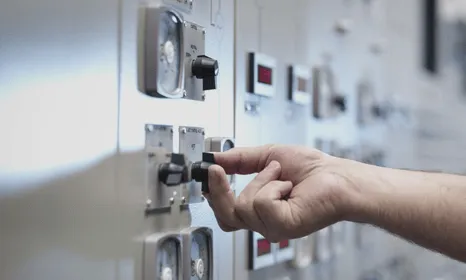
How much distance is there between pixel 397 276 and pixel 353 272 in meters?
0.59

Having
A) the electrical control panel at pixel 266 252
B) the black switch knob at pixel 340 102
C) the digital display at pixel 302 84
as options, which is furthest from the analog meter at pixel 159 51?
the black switch knob at pixel 340 102

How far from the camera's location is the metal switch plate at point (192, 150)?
44.4 inches

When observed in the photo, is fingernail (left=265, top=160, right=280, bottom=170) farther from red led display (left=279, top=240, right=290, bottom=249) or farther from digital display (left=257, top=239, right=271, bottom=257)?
red led display (left=279, top=240, right=290, bottom=249)

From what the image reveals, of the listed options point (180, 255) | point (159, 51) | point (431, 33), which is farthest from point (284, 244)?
point (431, 33)

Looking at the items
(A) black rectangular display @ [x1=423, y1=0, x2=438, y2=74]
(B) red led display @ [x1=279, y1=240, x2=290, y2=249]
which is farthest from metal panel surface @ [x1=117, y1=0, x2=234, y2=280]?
(A) black rectangular display @ [x1=423, y1=0, x2=438, y2=74]

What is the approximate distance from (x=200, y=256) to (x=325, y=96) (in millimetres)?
804

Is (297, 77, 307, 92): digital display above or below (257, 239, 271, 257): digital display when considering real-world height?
above

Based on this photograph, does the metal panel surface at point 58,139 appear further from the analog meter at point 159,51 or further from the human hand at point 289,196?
the human hand at point 289,196

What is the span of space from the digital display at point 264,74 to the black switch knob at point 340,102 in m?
0.47

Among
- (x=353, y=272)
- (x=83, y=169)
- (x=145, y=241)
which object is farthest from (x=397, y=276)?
(x=83, y=169)

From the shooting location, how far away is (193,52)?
1150mm

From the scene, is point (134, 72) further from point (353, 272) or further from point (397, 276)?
point (397, 276)

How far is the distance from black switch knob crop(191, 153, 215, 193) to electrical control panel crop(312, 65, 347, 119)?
0.74 m

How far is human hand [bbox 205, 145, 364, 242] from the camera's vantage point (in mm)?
989
